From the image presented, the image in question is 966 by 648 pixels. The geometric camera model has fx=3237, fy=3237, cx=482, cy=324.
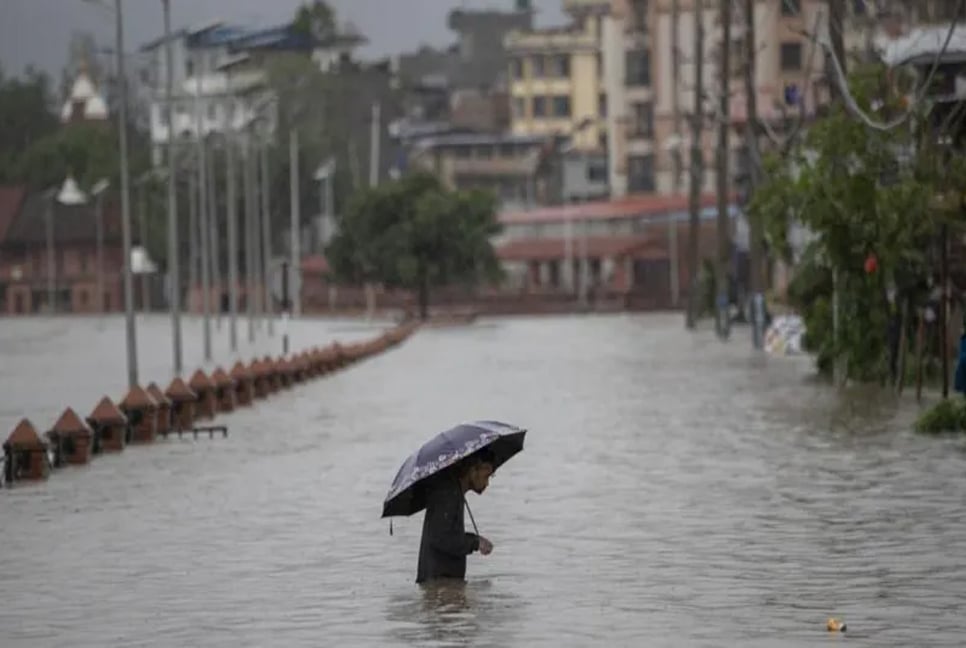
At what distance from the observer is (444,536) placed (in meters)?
19.5

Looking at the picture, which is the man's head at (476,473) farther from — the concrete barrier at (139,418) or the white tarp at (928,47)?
the white tarp at (928,47)

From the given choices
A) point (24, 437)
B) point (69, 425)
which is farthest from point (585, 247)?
point (24, 437)

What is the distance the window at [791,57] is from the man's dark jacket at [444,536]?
141909mm

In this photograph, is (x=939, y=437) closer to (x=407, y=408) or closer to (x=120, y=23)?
(x=407, y=408)

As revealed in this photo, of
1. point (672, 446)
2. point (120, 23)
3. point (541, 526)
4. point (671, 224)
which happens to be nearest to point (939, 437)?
point (672, 446)

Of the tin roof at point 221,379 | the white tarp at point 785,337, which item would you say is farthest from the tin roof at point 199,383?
the white tarp at point 785,337

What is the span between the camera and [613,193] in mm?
197875

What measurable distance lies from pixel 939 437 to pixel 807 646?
1909 centimetres

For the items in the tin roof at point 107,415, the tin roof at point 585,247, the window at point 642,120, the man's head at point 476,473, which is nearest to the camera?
the man's head at point 476,473

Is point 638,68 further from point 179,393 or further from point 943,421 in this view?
point 943,421

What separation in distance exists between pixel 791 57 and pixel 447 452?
143949 millimetres

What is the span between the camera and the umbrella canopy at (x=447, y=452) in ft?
62.9

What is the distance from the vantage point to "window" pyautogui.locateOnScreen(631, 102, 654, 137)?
610 ft

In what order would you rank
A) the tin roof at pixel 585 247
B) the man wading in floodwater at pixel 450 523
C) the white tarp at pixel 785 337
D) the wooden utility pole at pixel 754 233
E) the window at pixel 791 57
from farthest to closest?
the tin roof at pixel 585 247 → the window at pixel 791 57 → the wooden utility pole at pixel 754 233 → the white tarp at pixel 785 337 → the man wading in floodwater at pixel 450 523
